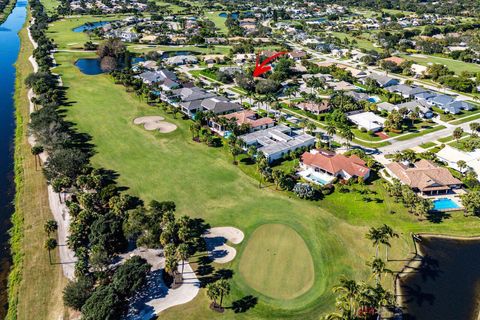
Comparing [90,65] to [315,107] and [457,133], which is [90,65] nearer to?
[315,107]

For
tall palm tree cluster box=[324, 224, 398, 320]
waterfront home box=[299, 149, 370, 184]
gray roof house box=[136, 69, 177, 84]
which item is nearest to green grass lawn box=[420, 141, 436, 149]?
waterfront home box=[299, 149, 370, 184]

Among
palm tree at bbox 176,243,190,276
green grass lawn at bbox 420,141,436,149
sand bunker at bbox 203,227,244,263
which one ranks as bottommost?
sand bunker at bbox 203,227,244,263

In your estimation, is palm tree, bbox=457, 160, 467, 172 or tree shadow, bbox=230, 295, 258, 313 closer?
tree shadow, bbox=230, 295, 258, 313

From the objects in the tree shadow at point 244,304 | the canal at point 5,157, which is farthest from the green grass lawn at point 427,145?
the canal at point 5,157

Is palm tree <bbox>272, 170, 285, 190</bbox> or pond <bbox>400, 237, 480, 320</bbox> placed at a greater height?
palm tree <bbox>272, 170, 285, 190</bbox>

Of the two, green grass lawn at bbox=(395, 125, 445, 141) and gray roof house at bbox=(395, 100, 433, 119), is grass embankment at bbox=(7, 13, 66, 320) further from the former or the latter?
gray roof house at bbox=(395, 100, 433, 119)

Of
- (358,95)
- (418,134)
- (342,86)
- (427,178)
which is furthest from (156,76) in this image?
(427,178)

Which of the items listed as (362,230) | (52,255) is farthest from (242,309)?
(52,255)
